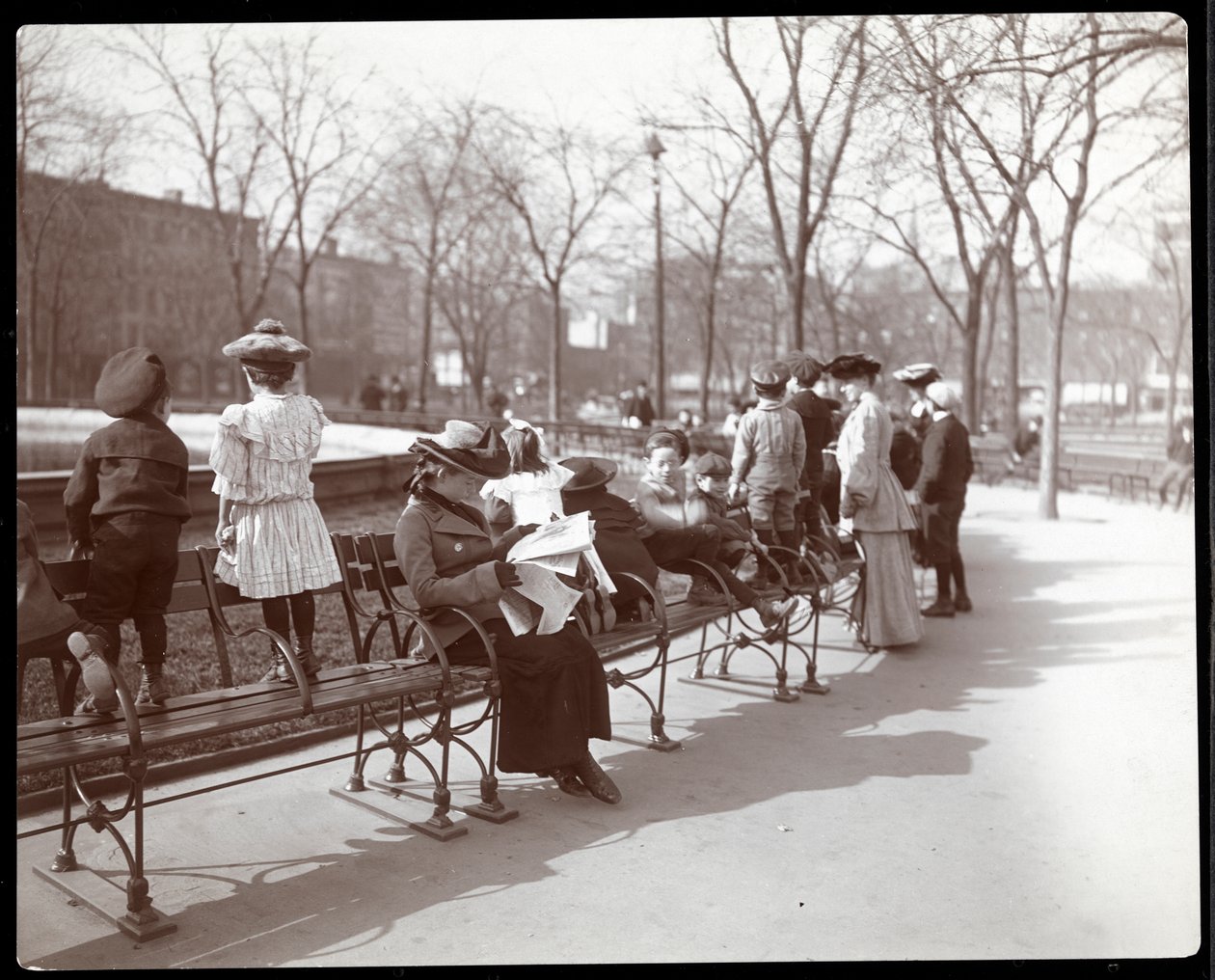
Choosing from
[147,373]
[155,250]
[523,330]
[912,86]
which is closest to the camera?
[147,373]

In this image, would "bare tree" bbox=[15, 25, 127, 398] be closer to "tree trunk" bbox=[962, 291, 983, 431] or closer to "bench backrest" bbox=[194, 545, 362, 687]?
"bench backrest" bbox=[194, 545, 362, 687]

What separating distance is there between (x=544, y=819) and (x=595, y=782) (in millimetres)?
296

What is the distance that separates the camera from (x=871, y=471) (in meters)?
8.20

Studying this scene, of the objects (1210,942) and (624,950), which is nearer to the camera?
(624,950)

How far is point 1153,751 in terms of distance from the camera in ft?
17.3

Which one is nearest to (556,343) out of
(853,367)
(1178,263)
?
(853,367)

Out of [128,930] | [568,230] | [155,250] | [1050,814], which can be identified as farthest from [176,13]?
[155,250]

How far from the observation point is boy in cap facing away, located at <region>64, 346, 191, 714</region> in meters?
4.27

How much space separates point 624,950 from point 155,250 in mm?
35002

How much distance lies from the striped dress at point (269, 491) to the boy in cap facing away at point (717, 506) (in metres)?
2.62

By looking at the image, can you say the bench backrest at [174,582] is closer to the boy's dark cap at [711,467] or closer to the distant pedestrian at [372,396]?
the boy's dark cap at [711,467]

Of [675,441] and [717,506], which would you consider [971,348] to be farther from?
[675,441]

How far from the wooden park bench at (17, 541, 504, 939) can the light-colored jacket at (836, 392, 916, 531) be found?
13.2 feet
